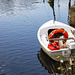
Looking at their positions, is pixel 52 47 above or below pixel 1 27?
above

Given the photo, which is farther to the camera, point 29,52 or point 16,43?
point 16,43

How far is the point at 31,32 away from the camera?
22.8m

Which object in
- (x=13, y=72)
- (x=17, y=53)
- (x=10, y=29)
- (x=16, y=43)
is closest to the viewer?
(x=13, y=72)

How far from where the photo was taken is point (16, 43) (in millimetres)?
17688

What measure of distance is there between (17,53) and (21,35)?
6465 mm

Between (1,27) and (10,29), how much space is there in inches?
82.6

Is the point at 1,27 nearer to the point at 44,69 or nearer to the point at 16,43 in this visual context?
the point at 16,43

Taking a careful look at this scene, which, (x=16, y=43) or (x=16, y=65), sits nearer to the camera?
(x=16, y=65)

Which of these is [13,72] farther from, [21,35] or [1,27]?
[1,27]

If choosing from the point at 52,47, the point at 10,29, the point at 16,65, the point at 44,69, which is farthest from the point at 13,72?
the point at 10,29

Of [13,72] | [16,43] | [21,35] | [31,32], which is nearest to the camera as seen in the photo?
[13,72]

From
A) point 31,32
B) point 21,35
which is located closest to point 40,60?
point 21,35

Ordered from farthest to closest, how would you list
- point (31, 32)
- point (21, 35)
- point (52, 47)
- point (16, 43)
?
point (31, 32)
point (21, 35)
point (16, 43)
point (52, 47)

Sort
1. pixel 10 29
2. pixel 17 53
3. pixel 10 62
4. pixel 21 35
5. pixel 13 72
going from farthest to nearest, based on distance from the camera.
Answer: pixel 10 29
pixel 21 35
pixel 17 53
pixel 10 62
pixel 13 72
